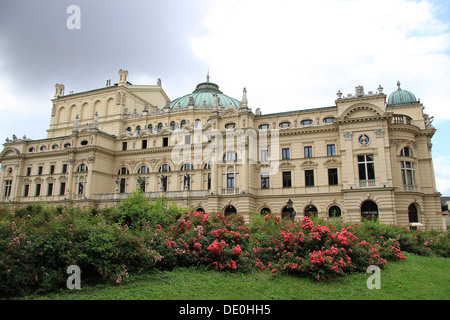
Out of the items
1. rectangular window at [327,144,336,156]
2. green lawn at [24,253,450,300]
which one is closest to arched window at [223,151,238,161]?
rectangular window at [327,144,336,156]

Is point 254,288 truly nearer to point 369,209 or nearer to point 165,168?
point 369,209

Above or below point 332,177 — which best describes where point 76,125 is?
above

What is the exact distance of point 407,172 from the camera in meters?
43.5

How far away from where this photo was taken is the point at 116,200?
52781 millimetres

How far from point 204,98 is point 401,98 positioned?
3351cm

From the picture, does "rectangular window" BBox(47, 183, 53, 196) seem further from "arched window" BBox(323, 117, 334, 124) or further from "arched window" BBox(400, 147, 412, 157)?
"arched window" BBox(400, 147, 412, 157)

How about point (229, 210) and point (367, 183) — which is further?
point (229, 210)

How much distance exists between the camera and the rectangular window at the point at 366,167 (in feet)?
136

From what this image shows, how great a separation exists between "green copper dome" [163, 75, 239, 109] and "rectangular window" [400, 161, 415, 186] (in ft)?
97.8

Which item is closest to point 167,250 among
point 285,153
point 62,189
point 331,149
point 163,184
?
point 285,153

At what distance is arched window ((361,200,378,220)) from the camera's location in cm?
4028

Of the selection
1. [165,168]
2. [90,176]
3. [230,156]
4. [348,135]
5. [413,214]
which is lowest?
[413,214]

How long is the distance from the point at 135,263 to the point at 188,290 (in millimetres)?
3075
